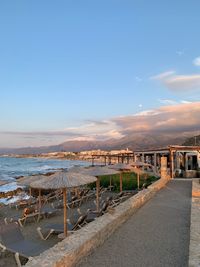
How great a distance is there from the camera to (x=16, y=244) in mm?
7230

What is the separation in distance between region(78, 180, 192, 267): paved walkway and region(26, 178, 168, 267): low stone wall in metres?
0.14

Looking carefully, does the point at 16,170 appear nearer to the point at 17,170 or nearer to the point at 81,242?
the point at 17,170

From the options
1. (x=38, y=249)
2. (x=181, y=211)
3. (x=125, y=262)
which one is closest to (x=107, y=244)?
(x=125, y=262)

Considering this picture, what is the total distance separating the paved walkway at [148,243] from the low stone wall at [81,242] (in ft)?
0.47

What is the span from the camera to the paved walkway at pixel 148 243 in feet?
17.4

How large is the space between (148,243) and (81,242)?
5.39 feet

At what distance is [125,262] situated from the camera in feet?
17.3

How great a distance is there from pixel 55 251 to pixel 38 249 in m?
2.33

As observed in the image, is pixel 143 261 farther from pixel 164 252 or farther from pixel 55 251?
pixel 55 251

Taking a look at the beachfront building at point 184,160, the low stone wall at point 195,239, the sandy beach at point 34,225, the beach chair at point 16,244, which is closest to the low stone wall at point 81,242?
the beach chair at point 16,244

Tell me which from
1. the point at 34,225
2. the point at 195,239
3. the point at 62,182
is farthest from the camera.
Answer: the point at 34,225

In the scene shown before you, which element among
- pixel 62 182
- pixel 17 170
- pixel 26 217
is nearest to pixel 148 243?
pixel 62 182

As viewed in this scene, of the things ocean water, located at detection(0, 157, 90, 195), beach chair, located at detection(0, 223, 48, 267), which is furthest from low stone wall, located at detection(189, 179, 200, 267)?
ocean water, located at detection(0, 157, 90, 195)

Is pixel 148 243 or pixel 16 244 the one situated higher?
pixel 148 243
